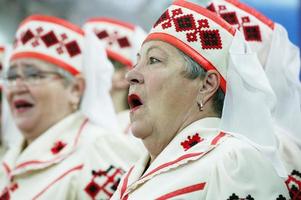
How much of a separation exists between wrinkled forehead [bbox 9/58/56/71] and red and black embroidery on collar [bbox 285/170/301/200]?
1.77 meters

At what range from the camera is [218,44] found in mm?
3357

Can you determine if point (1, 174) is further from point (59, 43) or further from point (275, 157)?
point (275, 157)

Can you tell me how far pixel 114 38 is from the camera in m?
6.08

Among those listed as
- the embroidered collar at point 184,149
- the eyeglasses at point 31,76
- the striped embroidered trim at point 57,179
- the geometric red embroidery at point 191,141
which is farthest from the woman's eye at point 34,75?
the geometric red embroidery at point 191,141

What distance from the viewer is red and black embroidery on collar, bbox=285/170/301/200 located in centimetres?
335

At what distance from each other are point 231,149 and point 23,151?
1.99 meters

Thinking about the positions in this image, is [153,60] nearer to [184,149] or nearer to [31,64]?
[184,149]

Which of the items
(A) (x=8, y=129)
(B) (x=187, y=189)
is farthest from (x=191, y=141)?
(A) (x=8, y=129)

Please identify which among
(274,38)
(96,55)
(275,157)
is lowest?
(275,157)

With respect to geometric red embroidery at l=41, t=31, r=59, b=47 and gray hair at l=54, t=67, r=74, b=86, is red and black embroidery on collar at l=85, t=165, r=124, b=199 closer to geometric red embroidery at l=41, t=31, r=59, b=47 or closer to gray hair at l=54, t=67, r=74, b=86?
gray hair at l=54, t=67, r=74, b=86

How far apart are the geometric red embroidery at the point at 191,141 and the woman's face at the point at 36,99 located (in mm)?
1650

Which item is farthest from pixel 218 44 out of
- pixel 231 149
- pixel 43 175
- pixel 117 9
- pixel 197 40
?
pixel 117 9

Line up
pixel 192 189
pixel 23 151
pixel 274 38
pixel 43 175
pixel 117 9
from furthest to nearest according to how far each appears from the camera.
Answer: pixel 117 9 < pixel 23 151 < pixel 43 175 < pixel 274 38 < pixel 192 189

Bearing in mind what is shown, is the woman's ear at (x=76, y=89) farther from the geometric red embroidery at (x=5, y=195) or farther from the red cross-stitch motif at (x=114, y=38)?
the red cross-stitch motif at (x=114, y=38)
